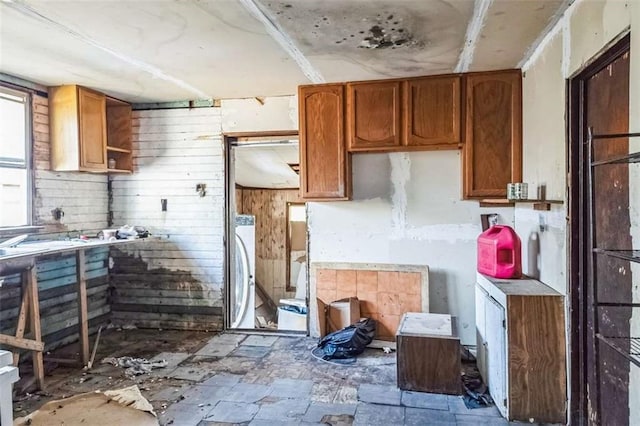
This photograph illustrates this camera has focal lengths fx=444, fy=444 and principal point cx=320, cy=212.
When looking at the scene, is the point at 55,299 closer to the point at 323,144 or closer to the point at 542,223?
the point at 323,144

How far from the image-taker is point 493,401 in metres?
2.84

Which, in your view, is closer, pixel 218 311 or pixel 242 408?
pixel 242 408

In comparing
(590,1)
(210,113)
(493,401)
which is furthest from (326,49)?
(493,401)

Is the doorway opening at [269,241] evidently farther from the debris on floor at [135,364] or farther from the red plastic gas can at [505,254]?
the red plastic gas can at [505,254]

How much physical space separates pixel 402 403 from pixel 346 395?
373 mm

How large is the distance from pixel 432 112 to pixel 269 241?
150 inches

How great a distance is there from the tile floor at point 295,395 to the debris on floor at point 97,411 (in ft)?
0.40

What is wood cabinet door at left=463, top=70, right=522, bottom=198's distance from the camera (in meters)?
3.56

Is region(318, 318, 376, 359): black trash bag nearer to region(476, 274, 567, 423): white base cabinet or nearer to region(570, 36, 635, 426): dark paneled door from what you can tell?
region(476, 274, 567, 423): white base cabinet

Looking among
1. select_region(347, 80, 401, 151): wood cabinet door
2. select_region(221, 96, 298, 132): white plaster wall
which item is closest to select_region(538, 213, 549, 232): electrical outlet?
select_region(347, 80, 401, 151): wood cabinet door

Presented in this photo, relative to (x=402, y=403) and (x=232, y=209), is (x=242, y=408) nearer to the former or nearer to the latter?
(x=402, y=403)

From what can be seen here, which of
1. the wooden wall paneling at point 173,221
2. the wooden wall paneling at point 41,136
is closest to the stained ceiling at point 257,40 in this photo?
the wooden wall paneling at point 41,136

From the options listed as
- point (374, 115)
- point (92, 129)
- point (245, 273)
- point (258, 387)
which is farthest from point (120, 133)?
point (258, 387)

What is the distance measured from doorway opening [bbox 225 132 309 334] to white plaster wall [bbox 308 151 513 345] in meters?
1.49
